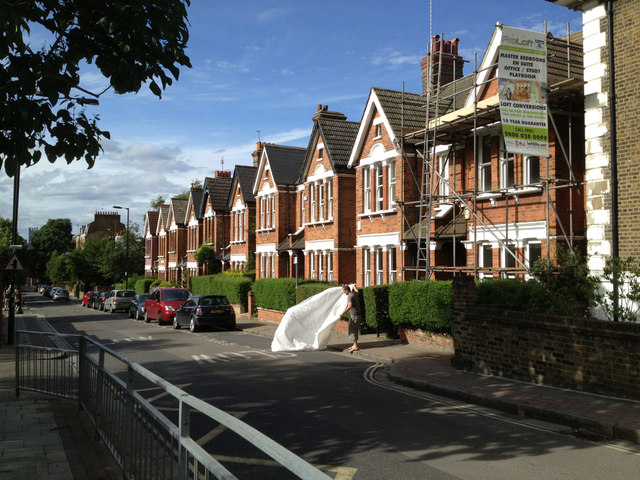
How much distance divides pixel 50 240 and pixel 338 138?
4254 inches

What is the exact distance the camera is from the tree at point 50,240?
118250 millimetres

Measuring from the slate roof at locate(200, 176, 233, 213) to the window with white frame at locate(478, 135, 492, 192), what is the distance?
100ft

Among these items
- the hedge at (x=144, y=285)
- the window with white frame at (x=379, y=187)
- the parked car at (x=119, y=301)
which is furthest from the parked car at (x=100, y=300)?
the window with white frame at (x=379, y=187)

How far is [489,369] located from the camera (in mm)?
11703

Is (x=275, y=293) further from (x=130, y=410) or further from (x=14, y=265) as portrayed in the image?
(x=130, y=410)

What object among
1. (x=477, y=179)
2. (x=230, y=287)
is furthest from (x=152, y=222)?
(x=477, y=179)

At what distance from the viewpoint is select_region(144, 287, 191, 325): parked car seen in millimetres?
28391

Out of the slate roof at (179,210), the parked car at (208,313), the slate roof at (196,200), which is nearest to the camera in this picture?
the parked car at (208,313)

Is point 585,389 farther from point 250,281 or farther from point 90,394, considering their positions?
point 250,281

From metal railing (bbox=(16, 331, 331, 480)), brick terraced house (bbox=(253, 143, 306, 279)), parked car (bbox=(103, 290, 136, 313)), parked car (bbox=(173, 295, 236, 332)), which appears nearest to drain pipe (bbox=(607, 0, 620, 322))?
metal railing (bbox=(16, 331, 331, 480))

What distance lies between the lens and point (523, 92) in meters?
14.4

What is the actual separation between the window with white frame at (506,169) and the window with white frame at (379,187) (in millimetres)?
6576

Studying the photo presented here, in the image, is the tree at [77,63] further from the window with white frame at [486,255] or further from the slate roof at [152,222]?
the slate roof at [152,222]

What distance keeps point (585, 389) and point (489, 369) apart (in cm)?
232
